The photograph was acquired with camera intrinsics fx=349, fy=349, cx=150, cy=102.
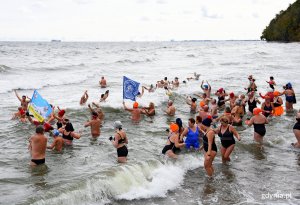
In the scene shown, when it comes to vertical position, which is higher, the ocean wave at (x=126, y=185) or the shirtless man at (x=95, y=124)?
the shirtless man at (x=95, y=124)

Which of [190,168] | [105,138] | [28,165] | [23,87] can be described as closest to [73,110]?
[105,138]

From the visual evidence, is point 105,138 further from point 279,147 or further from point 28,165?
point 279,147

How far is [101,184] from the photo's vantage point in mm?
8141

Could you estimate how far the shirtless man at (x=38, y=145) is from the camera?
920cm

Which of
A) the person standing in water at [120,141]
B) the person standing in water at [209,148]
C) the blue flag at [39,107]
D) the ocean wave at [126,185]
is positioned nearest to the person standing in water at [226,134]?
the person standing in water at [209,148]

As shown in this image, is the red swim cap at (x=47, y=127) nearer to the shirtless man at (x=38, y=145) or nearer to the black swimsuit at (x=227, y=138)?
the shirtless man at (x=38, y=145)

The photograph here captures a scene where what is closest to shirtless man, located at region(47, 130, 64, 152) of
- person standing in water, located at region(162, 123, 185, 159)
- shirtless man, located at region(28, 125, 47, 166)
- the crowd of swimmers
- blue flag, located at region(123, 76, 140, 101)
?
the crowd of swimmers

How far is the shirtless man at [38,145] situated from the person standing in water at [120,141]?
1.85 meters

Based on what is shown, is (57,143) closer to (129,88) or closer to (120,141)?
(120,141)

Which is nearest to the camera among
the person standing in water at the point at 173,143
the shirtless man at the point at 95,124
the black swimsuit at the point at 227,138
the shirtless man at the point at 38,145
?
the shirtless man at the point at 38,145

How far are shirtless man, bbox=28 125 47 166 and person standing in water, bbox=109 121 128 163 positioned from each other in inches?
72.8

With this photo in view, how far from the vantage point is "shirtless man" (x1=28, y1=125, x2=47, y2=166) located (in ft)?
30.2

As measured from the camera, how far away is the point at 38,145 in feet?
30.4

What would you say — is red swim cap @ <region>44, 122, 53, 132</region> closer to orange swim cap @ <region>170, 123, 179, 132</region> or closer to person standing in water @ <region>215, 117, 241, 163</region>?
orange swim cap @ <region>170, 123, 179, 132</region>
